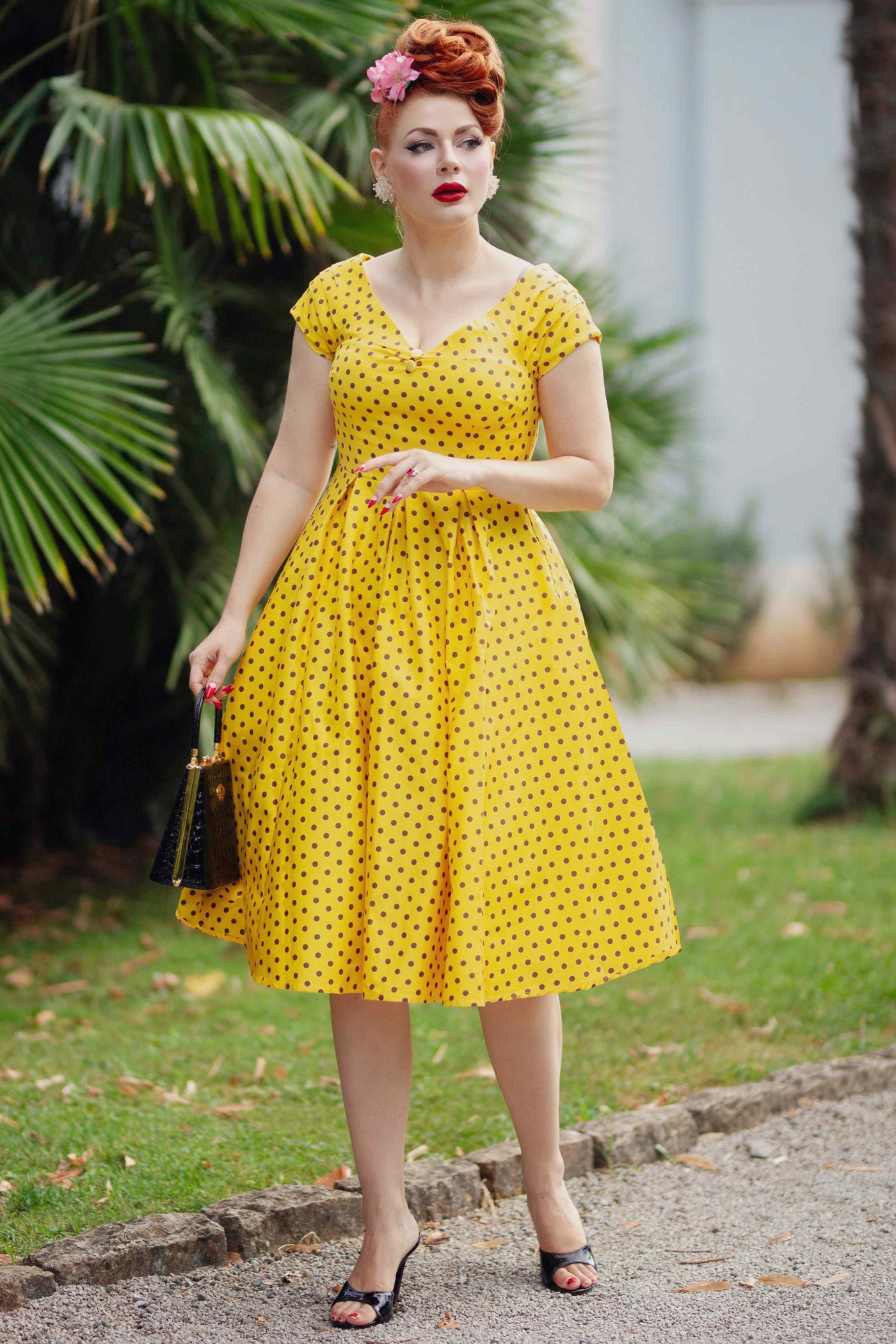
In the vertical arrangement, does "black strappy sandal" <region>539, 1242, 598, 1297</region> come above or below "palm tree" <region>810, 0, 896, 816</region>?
below

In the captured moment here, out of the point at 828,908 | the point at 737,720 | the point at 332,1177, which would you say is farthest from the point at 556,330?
the point at 737,720

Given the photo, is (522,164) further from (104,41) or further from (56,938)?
(56,938)

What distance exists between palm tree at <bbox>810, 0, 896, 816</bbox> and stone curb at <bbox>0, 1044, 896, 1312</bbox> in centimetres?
282

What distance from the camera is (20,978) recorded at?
421cm

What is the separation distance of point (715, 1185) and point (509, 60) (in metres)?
3.63

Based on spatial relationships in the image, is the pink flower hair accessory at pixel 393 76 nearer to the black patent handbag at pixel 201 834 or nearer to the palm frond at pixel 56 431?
the black patent handbag at pixel 201 834

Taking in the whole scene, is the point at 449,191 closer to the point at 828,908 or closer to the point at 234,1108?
the point at 234,1108

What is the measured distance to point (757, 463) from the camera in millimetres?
14266

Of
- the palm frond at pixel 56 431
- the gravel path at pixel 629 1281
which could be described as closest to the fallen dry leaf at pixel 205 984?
the palm frond at pixel 56 431

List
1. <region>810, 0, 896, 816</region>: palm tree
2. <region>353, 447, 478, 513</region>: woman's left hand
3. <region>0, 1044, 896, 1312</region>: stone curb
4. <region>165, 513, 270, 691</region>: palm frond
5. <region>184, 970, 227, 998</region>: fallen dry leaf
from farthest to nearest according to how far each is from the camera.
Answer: <region>810, 0, 896, 816</region>: palm tree
<region>165, 513, 270, 691</region>: palm frond
<region>184, 970, 227, 998</region>: fallen dry leaf
<region>0, 1044, 896, 1312</region>: stone curb
<region>353, 447, 478, 513</region>: woman's left hand

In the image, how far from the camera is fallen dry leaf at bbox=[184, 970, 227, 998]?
406 centimetres

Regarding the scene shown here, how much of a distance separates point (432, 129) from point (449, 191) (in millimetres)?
91

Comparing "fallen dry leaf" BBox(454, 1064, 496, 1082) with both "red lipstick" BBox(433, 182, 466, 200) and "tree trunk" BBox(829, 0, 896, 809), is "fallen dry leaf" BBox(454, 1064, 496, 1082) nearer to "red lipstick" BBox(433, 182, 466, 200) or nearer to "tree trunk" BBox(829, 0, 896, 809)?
"red lipstick" BBox(433, 182, 466, 200)

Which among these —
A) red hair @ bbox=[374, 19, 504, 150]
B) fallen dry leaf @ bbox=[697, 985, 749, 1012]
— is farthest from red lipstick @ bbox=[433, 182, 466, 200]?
fallen dry leaf @ bbox=[697, 985, 749, 1012]
